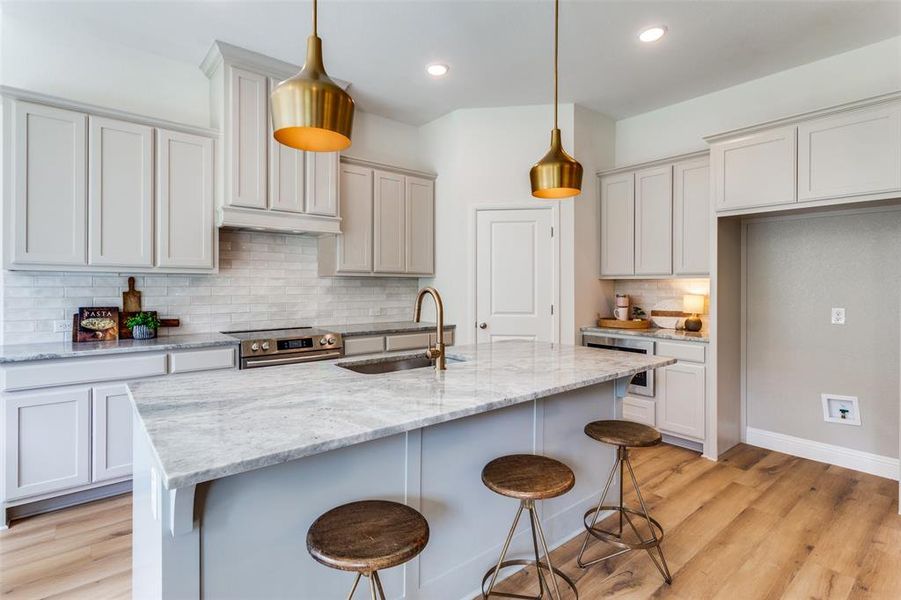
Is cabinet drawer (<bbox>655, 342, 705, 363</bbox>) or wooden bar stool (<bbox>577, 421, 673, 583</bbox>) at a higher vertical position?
cabinet drawer (<bbox>655, 342, 705, 363</bbox>)

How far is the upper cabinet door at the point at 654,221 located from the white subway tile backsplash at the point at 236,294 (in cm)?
230

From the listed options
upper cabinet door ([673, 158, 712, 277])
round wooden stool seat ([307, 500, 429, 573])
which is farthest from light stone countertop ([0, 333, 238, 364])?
upper cabinet door ([673, 158, 712, 277])

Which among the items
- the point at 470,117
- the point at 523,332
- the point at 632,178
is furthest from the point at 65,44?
the point at 632,178

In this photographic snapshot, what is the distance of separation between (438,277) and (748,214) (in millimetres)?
2677

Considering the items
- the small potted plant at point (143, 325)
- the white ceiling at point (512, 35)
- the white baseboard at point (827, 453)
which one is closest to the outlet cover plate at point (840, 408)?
the white baseboard at point (827, 453)

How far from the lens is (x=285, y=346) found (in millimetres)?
3400

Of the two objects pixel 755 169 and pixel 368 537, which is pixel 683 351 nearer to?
pixel 755 169

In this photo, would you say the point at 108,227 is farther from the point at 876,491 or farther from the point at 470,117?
the point at 876,491

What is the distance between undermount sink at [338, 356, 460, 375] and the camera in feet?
7.81

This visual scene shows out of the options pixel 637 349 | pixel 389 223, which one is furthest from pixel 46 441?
pixel 637 349

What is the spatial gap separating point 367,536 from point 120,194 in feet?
9.59

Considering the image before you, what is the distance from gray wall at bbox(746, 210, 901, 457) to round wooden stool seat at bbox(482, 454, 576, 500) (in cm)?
291

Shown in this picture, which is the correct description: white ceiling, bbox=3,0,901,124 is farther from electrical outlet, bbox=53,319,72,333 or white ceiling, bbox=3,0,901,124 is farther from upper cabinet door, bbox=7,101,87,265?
electrical outlet, bbox=53,319,72,333

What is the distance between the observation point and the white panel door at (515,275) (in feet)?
14.0
